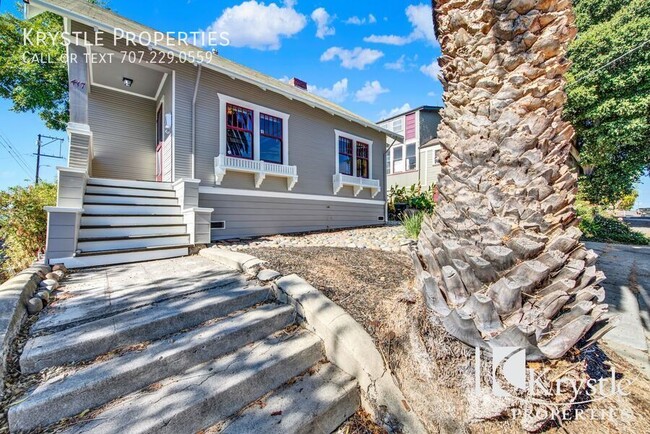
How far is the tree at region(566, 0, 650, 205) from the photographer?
7832mm

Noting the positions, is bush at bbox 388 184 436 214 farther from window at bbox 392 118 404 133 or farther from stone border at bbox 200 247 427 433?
stone border at bbox 200 247 427 433

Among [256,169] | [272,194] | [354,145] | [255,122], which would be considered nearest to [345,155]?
[354,145]

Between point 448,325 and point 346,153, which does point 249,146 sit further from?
point 448,325

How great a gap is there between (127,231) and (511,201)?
5.15 metres

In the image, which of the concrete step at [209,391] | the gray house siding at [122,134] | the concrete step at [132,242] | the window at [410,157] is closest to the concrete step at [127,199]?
the concrete step at [132,242]

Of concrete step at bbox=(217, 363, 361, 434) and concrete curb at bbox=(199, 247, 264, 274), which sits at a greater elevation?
concrete curb at bbox=(199, 247, 264, 274)

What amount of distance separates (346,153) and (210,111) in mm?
4516

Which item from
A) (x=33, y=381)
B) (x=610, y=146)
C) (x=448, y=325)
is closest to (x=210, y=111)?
(x=33, y=381)

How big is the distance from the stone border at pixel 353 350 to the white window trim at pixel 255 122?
15.9ft

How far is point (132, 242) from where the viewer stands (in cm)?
420

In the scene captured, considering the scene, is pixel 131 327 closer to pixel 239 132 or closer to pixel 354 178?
pixel 239 132

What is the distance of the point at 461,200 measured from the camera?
1632 millimetres

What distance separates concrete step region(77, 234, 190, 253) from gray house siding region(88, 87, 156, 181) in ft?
12.1

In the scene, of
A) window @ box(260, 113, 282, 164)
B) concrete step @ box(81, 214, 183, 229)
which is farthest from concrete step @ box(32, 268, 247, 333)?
window @ box(260, 113, 282, 164)
